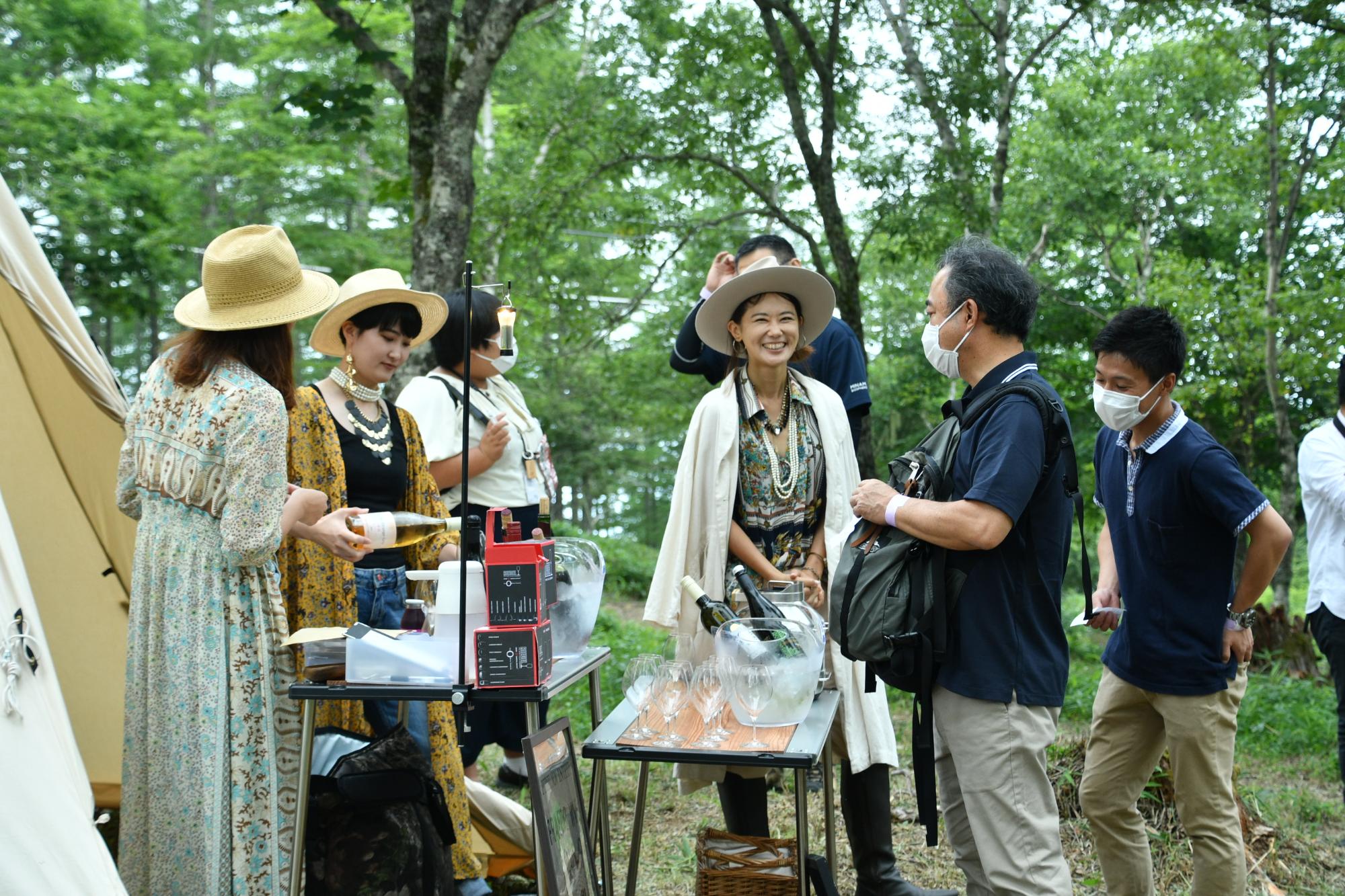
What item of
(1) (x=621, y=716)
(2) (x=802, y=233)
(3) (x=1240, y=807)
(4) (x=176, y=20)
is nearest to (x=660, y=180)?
(2) (x=802, y=233)

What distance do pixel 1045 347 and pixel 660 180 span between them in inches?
228

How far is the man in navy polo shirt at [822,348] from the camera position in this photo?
399 cm

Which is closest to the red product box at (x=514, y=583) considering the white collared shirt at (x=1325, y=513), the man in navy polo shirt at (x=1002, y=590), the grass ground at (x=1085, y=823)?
the man in navy polo shirt at (x=1002, y=590)

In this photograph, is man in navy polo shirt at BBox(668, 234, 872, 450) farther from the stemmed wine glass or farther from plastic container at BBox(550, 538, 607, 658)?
the stemmed wine glass

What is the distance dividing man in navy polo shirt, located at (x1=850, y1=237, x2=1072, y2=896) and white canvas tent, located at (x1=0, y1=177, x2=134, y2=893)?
6.93 ft

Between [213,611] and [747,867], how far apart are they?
1465 mm

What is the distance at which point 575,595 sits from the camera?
2.71m

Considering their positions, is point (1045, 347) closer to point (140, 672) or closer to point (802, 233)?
point (802, 233)

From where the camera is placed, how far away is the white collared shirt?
11.5ft

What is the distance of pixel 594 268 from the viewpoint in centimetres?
1368

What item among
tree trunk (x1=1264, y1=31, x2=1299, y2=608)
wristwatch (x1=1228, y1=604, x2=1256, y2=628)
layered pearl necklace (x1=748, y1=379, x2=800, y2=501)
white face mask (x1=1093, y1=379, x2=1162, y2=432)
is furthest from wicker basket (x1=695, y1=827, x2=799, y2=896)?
tree trunk (x1=1264, y1=31, x2=1299, y2=608)

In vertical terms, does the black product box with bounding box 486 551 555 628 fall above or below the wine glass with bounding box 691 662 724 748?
above

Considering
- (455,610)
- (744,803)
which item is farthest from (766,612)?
(455,610)

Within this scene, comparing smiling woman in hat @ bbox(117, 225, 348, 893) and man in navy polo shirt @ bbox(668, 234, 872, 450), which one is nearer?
smiling woman in hat @ bbox(117, 225, 348, 893)
